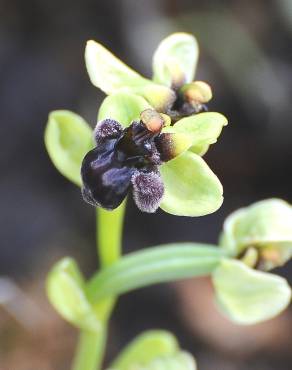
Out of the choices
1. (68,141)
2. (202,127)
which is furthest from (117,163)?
(68,141)

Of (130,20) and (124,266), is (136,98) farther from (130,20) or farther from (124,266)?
(130,20)

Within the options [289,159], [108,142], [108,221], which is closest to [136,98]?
[108,142]

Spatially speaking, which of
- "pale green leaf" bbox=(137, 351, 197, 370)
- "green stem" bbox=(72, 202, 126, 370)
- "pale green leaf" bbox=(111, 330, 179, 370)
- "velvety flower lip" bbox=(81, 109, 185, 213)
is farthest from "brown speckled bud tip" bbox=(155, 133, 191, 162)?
"pale green leaf" bbox=(111, 330, 179, 370)

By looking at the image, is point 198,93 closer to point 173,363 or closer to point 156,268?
point 156,268

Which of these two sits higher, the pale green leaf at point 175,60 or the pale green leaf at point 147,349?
the pale green leaf at point 175,60

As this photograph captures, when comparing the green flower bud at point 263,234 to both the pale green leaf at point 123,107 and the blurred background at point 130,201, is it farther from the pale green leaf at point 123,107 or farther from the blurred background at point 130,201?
the blurred background at point 130,201

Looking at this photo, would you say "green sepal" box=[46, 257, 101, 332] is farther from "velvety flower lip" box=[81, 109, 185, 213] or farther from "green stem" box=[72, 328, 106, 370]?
"velvety flower lip" box=[81, 109, 185, 213]

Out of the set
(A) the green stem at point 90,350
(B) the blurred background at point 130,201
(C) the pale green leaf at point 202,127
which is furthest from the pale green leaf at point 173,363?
(B) the blurred background at point 130,201
